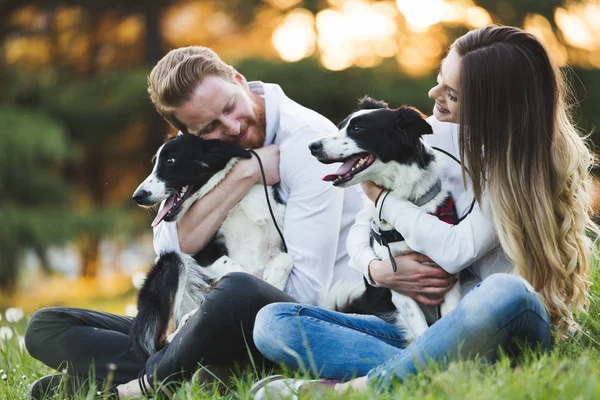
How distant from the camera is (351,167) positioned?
10.3ft

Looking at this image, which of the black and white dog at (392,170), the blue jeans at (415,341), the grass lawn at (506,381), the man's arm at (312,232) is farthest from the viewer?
the man's arm at (312,232)

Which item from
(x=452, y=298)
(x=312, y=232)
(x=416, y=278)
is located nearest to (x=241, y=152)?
(x=312, y=232)

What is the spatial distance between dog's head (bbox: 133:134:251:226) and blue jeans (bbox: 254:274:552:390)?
3.13 feet

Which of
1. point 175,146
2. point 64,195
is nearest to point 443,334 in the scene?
point 175,146

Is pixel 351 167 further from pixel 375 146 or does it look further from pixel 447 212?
pixel 447 212

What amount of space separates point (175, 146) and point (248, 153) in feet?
1.12

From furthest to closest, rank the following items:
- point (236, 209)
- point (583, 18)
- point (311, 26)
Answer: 1. point (311, 26)
2. point (583, 18)
3. point (236, 209)

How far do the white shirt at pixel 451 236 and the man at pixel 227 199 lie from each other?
9.1 inches

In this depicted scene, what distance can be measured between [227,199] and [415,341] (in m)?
1.29

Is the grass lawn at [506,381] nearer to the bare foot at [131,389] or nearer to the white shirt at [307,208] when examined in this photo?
the bare foot at [131,389]

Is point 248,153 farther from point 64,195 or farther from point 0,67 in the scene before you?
point 0,67

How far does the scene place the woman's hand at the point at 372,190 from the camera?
10.3 feet

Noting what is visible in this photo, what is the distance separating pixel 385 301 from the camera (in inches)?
123

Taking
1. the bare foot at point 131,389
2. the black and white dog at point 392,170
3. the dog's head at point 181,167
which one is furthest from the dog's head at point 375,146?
the bare foot at point 131,389
